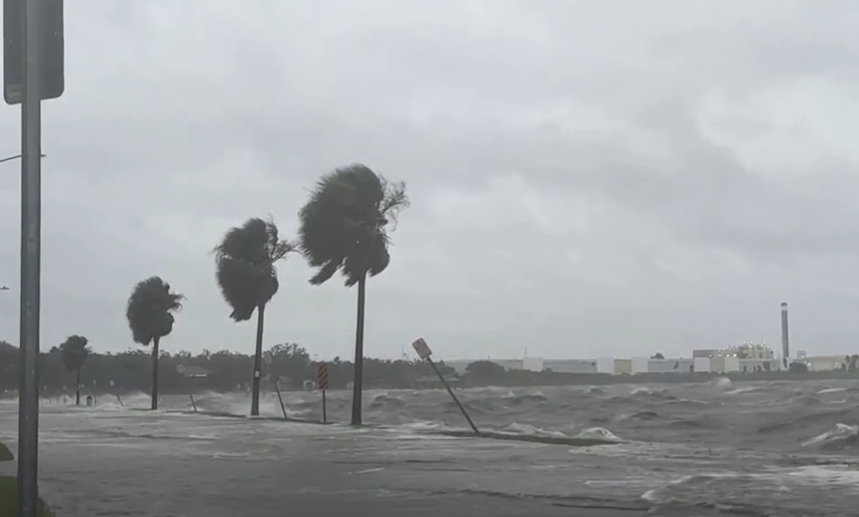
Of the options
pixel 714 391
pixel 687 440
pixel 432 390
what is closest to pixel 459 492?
pixel 687 440

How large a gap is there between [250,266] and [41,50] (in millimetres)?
38134

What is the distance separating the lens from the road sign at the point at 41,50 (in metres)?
6.34

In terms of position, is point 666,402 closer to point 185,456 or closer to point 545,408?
point 545,408

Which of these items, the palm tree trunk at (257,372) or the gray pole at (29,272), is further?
the palm tree trunk at (257,372)

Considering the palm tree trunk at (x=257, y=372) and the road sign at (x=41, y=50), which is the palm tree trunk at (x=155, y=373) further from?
the road sign at (x=41, y=50)

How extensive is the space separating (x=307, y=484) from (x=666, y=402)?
26546mm

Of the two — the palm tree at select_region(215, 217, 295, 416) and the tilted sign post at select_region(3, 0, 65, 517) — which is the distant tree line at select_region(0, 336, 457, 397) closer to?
the palm tree at select_region(215, 217, 295, 416)

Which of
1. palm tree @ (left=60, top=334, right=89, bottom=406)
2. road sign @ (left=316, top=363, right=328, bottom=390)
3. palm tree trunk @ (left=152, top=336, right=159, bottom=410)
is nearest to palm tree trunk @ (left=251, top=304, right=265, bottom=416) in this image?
road sign @ (left=316, top=363, right=328, bottom=390)

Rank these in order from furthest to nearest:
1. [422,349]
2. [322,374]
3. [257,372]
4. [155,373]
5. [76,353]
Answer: [76,353], [155,373], [257,372], [322,374], [422,349]

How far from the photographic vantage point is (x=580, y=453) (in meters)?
18.3

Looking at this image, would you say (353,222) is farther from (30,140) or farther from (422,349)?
(30,140)

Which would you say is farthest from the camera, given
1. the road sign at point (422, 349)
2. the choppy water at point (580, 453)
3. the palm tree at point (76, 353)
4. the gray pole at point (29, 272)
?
the palm tree at point (76, 353)

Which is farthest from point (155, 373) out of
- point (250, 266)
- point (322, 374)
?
point (322, 374)

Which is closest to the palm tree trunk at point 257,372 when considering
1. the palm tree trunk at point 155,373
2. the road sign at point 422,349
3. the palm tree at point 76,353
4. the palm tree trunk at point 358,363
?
the palm tree trunk at point 358,363
